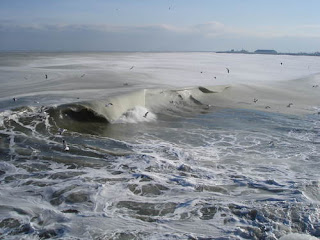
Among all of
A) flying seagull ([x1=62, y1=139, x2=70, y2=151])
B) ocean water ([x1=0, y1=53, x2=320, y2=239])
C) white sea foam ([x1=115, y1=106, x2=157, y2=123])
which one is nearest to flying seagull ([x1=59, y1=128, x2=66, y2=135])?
ocean water ([x1=0, y1=53, x2=320, y2=239])

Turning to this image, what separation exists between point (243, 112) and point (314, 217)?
36.4 ft

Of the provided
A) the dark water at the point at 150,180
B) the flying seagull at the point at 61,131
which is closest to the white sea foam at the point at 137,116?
A: the dark water at the point at 150,180

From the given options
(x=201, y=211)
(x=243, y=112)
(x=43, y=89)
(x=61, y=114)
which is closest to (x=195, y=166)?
(x=201, y=211)

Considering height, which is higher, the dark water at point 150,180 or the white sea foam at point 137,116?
the white sea foam at point 137,116

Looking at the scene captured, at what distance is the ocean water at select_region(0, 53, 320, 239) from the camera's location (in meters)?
5.91

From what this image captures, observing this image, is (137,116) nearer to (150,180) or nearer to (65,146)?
(65,146)

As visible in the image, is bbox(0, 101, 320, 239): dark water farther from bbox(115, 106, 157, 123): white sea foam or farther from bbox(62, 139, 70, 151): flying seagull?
bbox(115, 106, 157, 123): white sea foam

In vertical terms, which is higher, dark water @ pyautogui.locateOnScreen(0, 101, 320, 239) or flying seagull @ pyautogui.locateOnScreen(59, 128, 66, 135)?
flying seagull @ pyautogui.locateOnScreen(59, 128, 66, 135)

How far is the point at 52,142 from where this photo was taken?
10211 millimetres

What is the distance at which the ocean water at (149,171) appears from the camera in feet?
19.4

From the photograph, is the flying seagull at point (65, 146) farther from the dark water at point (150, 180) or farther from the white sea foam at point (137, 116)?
the white sea foam at point (137, 116)

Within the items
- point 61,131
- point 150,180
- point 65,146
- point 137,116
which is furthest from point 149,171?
point 137,116

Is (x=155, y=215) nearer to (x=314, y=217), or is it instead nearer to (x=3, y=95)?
(x=314, y=217)

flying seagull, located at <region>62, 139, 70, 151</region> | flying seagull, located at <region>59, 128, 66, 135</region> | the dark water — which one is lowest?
the dark water
